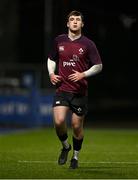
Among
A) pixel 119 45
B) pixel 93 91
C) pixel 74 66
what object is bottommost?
pixel 93 91

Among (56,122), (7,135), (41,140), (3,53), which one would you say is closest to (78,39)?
(56,122)

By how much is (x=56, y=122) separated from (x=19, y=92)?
14319mm

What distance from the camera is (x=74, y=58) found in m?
13.2

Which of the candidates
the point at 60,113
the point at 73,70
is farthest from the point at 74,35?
the point at 60,113

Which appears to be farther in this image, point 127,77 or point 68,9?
point 127,77

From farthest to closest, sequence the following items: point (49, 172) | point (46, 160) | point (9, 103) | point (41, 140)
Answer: point (9, 103) < point (41, 140) < point (46, 160) < point (49, 172)

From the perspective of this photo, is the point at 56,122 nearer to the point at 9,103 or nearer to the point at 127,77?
the point at 9,103

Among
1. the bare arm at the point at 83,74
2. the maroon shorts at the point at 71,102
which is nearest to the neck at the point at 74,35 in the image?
the bare arm at the point at 83,74

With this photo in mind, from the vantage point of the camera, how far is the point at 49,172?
12828 millimetres

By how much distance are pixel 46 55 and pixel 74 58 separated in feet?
62.1

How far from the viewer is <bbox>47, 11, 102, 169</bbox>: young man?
1315 centimetres

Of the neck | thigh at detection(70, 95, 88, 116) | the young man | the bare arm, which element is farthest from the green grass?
the neck

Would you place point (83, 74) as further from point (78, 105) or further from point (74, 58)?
point (78, 105)

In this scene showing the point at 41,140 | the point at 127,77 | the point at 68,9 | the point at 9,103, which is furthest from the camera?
the point at 127,77
